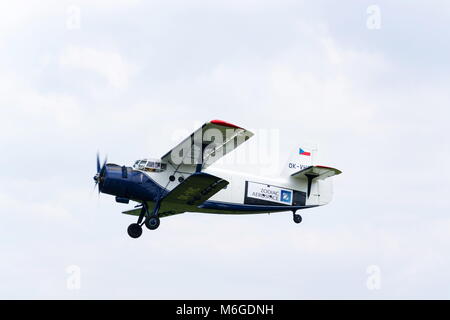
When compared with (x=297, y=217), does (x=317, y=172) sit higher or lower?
higher

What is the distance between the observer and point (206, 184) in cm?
1984

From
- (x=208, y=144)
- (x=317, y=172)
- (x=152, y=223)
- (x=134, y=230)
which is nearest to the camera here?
(x=208, y=144)

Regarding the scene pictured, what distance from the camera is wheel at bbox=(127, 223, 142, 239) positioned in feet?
69.8

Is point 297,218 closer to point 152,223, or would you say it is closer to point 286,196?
point 286,196

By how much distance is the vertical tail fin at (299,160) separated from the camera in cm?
2419

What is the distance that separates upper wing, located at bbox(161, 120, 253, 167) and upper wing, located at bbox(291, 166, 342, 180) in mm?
3477

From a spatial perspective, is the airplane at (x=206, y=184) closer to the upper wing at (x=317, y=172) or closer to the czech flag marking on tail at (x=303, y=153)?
the upper wing at (x=317, y=172)

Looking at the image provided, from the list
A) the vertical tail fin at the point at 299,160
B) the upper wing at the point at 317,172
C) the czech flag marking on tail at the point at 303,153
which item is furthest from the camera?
A: the czech flag marking on tail at the point at 303,153

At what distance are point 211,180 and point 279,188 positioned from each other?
432 centimetres

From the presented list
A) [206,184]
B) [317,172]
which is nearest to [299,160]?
Result: [317,172]

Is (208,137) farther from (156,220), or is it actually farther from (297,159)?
(297,159)

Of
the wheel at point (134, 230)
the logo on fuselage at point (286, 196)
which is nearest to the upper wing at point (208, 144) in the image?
the wheel at point (134, 230)

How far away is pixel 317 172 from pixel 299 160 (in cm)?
135

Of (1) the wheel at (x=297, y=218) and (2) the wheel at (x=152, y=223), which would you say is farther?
(1) the wheel at (x=297, y=218)
